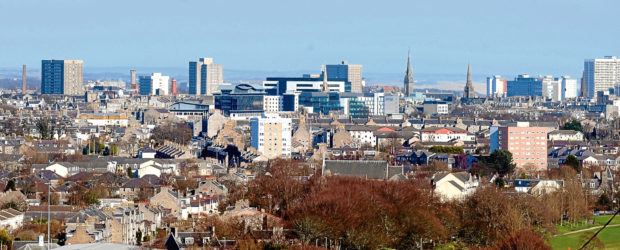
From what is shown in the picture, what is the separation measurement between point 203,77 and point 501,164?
358 ft

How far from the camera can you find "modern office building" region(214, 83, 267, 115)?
99.0 metres

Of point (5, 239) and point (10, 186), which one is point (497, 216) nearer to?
point (5, 239)

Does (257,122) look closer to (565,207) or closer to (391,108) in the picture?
(565,207)

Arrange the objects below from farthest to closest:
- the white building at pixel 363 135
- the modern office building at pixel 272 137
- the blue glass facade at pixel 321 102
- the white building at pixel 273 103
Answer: the blue glass facade at pixel 321 102
the white building at pixel 273 103
the white building at pixel 363 135
the modern office building at pixel 272 137

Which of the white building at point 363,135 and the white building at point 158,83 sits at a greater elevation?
the white building at point 158,83

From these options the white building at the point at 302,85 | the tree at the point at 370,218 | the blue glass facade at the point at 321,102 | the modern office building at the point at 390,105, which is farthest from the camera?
the white building at the point at 302,85

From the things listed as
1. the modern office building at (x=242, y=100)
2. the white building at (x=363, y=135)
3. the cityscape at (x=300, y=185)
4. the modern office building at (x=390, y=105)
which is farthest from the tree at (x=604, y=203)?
the modern office building at (x=390, y=105)

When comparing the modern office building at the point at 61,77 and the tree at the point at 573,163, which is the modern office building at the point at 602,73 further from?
the tree at the point at 573,163

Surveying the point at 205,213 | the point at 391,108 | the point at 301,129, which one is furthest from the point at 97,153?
the point at 391,108

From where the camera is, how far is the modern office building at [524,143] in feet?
190

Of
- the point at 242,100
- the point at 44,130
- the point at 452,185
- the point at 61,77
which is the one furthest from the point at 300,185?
the point at 61,77

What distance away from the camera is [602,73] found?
181125mm

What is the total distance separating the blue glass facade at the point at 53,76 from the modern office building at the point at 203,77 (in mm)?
22838

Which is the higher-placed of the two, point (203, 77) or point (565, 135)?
point (203, 77)
